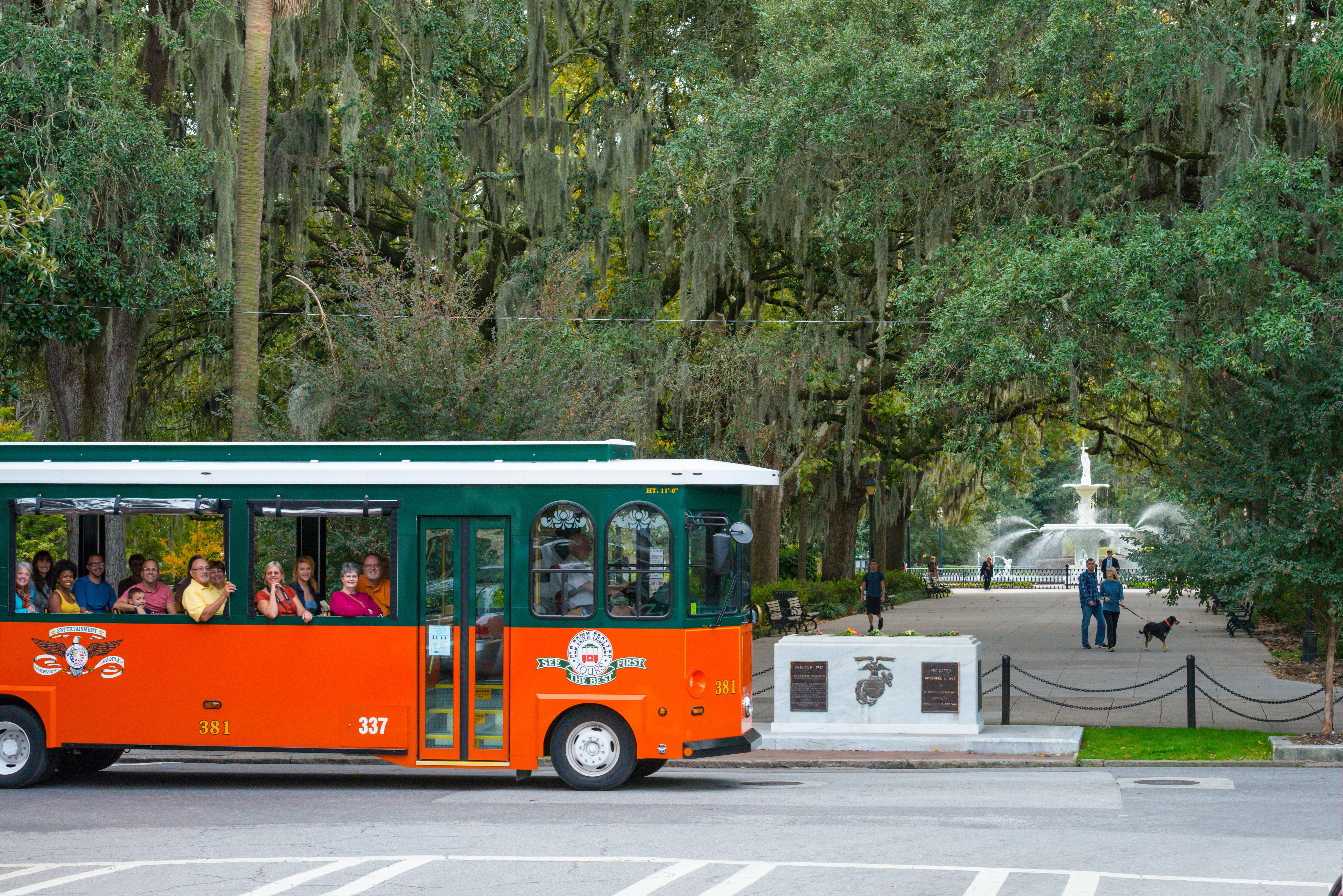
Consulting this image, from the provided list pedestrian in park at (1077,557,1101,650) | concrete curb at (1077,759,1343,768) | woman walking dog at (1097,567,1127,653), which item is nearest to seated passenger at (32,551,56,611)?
concrete curb at (1077,759,1343,768)

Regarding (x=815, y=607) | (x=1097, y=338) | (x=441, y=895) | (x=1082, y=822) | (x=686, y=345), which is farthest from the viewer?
(x=815, y=607)

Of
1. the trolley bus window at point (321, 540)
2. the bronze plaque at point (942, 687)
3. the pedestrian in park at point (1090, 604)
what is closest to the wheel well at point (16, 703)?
the trolley bus window at point (321, 540)

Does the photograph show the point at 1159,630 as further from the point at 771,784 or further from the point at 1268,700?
the point at 771,784

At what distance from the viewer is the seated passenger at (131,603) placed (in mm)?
12688

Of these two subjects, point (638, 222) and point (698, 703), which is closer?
point (698, 703)

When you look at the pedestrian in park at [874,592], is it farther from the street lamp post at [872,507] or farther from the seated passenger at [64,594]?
the seated passenger at [64,594]

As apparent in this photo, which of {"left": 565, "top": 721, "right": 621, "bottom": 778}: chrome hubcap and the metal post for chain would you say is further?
the metal post for chain

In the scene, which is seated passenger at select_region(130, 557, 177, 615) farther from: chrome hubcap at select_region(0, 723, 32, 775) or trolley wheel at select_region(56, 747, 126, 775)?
trolley wheel at select_region(56, 747, 126, 775)

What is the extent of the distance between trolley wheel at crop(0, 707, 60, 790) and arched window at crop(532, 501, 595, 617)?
482 centimetres

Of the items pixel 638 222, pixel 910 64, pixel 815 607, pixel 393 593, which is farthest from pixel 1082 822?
pixel 815 607

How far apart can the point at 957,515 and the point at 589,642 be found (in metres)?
42.0

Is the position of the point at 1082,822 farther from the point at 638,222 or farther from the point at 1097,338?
the point at 638,222

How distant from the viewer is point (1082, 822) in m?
10.5

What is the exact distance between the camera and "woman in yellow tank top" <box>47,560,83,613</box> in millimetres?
12742
